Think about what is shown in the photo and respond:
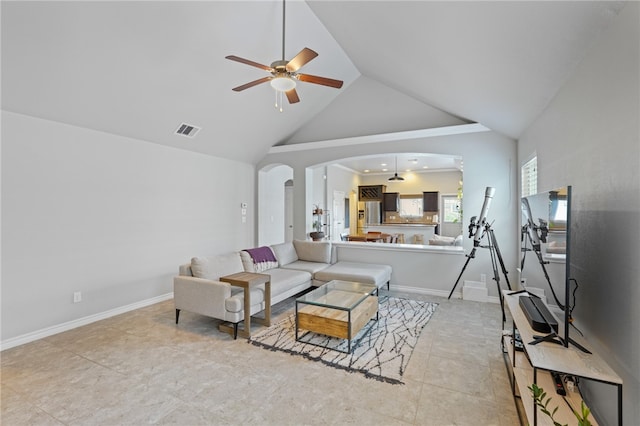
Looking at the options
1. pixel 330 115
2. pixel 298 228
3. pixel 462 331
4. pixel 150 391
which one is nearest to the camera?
pixel 150 391

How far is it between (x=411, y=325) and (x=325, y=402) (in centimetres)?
178

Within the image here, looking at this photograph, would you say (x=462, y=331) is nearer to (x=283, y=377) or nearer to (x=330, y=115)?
(x=283, y=377)

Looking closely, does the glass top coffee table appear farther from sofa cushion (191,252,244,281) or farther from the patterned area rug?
sofa cushion (191,252,244,281)

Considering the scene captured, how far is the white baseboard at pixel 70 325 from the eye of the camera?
3.11 metres

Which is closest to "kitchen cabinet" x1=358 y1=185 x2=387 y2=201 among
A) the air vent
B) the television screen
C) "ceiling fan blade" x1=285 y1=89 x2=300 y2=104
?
the air vent

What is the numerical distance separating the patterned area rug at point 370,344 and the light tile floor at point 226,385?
0.37 ft

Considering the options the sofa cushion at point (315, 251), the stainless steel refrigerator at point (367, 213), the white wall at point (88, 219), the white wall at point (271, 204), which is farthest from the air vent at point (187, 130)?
the stainless steel refrigerator at point (367, 213)

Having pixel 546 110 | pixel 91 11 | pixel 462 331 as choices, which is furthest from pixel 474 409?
pixel 91 11

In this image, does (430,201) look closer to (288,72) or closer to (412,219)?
(412,219)

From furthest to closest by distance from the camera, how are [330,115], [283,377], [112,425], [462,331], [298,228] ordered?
[298,228]
[330,115]
[462,331]
[283,377]
[112,425]

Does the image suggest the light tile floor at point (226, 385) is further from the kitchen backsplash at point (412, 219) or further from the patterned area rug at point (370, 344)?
the kitchen backsplash at point (412, 219)

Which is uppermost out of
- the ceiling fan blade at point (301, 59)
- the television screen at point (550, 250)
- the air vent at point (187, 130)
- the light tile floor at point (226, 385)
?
the ceiling fan blade at point (301, 59)

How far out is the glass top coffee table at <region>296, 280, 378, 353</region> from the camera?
2955mm

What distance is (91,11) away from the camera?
257cm
